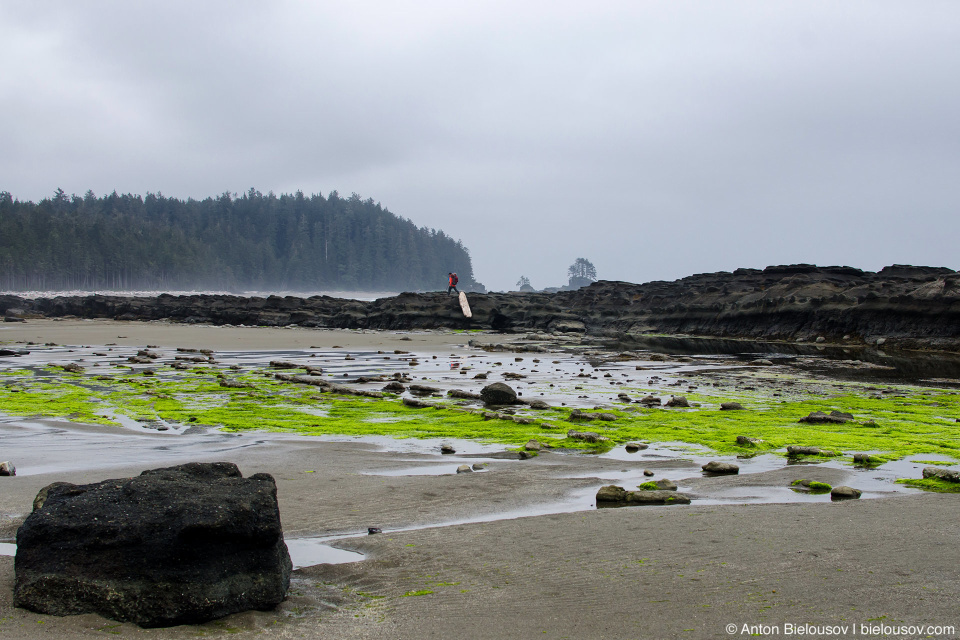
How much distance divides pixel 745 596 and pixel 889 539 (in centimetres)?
207

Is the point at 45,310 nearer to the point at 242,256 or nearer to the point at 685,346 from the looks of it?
the point at 685,346

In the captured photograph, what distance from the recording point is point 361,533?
20.8 ft

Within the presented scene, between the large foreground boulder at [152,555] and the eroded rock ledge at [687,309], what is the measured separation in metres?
38.4

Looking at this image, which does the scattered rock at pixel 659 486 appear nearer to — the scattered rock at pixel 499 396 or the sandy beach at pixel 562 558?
the sandy beach at pixel 562 558

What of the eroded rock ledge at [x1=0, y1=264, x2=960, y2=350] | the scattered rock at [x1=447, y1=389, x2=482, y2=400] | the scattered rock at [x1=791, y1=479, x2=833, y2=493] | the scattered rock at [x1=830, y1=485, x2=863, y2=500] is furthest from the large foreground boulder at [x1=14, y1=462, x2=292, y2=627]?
the eroded rock ledge at [x1=0, y1=264, x2=960, y2=350]

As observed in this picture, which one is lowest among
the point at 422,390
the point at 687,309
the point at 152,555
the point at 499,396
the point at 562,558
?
the point at 562,558

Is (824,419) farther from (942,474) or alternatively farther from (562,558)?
(562,558)

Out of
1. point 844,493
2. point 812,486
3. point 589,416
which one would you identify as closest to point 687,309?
point 589,416

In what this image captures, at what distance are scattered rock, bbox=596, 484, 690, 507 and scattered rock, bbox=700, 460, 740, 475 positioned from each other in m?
1.72

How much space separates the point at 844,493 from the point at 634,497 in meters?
2.42

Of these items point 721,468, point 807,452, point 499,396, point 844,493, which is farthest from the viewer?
point 499,396

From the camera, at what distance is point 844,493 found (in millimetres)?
7516

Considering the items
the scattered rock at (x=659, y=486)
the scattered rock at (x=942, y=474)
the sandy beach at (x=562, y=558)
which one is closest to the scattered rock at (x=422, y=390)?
the sandy beach at (x=562, y=558)

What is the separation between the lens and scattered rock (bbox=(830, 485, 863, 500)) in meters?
7.49
